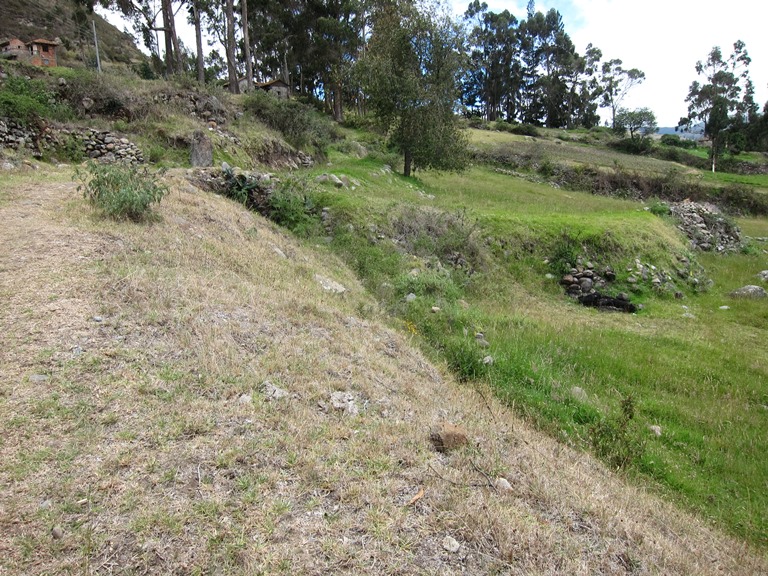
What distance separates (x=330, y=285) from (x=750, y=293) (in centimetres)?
1151

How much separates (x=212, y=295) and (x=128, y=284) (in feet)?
2.99

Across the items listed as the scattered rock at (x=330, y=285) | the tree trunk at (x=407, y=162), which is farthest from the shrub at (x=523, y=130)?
the scattered rock at (x=330, y=285)

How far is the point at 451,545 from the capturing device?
2.74 metres

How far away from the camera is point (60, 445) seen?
9.63ft

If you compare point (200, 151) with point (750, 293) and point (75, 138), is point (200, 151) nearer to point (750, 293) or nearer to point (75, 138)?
point (75, 138)

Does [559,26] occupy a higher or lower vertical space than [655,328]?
higher

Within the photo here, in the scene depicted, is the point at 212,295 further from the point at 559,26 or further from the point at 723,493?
the point at 559,26

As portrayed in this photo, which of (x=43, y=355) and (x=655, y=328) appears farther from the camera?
(x=655, y=328)

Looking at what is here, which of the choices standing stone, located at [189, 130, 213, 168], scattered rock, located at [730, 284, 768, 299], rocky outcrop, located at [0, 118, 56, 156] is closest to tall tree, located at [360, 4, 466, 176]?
standing stone, located at [189, 130, 213, 168]

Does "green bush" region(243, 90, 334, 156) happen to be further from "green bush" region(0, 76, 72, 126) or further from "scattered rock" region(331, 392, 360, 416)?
"scattered rock" region(331, 392, 360, 416)

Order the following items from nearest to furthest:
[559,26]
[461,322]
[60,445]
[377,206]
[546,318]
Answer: [60,445] → [461,322] → [546,318] → [377,206] → [559,26]

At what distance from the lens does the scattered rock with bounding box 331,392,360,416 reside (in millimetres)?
4043

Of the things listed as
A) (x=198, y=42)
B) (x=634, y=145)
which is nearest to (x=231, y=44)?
(x=198, y=42)

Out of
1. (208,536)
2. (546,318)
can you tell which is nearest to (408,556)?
(208,536)
